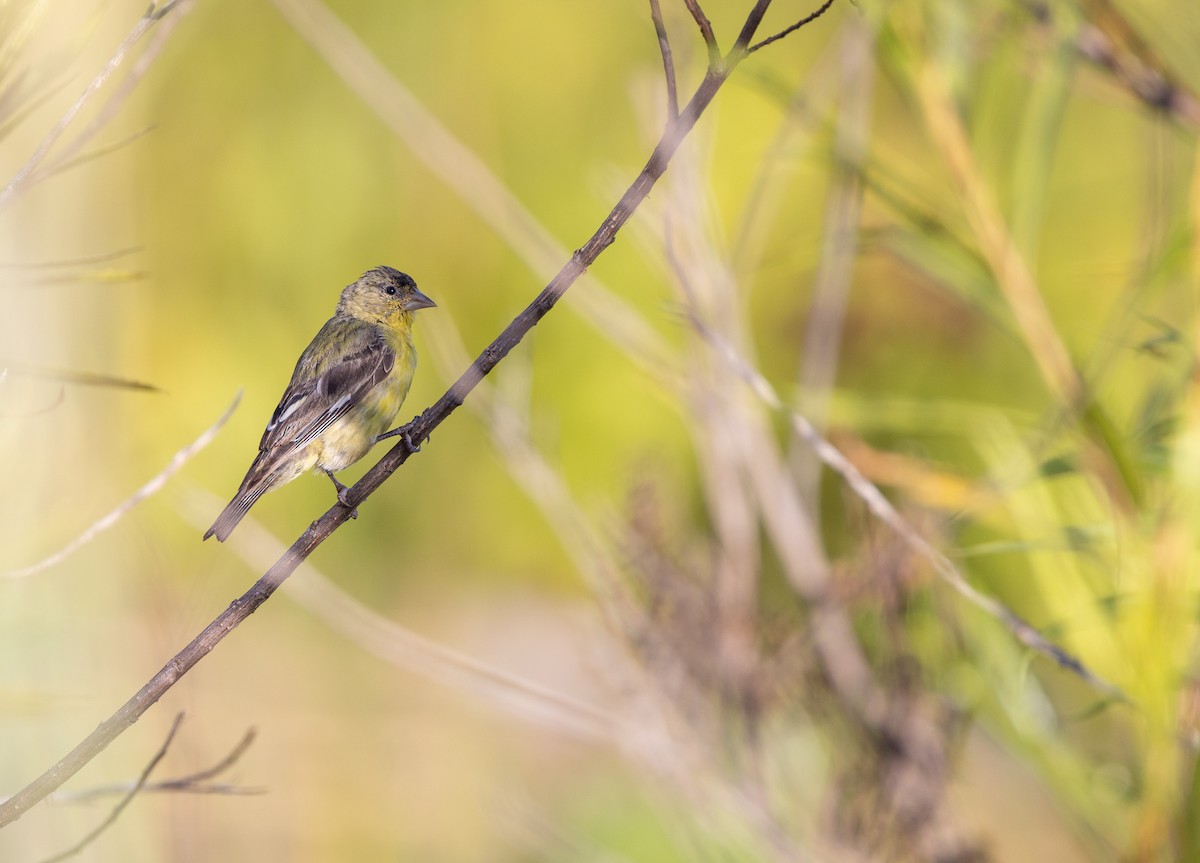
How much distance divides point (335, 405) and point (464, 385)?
1475 mm

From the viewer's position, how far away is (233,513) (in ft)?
7.25

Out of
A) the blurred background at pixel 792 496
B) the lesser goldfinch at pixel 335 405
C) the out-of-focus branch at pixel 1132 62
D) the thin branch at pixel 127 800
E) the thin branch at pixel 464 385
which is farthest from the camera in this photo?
the lesser goldfinch at pixel 335 405

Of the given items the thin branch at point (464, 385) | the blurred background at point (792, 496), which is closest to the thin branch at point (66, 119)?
the blurred background at point (792, 496)

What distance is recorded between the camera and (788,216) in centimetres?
683

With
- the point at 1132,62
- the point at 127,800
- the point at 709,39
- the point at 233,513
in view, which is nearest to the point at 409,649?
the point at 233,513

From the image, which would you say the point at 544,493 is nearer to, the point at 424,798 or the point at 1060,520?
the point at 1060,520

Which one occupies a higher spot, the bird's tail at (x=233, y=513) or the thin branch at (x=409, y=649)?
the bird's tail at (x=233, y=513)

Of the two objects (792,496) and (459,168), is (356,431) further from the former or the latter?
(792,496)

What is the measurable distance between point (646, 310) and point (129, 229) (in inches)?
115

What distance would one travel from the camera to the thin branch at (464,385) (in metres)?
1.11

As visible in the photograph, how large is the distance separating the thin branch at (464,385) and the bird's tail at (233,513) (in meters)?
0.66

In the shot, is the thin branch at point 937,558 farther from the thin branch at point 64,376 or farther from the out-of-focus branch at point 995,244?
the thin branch at point 64,376

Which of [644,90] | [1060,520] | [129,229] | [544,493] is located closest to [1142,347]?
[1060,520]

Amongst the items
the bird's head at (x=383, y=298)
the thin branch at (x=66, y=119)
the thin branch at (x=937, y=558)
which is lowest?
the thin branch at (x=937, y=558)
